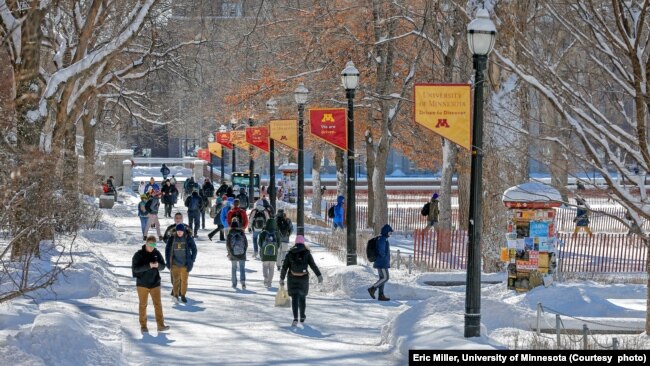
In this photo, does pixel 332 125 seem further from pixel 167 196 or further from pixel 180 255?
pixel 167 196

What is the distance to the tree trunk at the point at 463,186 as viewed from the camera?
31517 mm

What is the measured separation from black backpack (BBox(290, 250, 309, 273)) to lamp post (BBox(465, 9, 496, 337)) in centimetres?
363

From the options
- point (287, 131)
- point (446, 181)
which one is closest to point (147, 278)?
point (287, 131)

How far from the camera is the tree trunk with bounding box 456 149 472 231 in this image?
3152 cm

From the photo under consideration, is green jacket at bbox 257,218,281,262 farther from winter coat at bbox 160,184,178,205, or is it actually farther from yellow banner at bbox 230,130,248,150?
yellow banner at bbox 230,130,248,150

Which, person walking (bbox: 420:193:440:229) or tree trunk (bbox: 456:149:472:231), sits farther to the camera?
person walking (bbox: 420:193:440:229)

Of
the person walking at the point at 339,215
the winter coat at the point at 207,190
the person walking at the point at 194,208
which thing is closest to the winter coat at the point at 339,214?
the person walking at the point at 339,215

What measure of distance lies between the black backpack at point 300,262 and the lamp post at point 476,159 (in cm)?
363

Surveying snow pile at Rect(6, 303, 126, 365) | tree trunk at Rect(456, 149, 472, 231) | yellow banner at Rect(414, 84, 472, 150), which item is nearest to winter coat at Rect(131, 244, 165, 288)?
snow pile at Rect(6, 303, 126, 365)

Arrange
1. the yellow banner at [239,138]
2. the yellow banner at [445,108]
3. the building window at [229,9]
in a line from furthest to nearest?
the yellow banner at [239,138], the building window at [229,9], the yellow banner at [445,108]

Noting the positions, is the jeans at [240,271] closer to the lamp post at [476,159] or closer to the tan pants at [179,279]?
the tan pants at [179,279]

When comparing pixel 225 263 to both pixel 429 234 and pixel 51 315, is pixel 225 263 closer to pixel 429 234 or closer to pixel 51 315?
pixel 429 234

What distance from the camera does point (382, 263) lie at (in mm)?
19688

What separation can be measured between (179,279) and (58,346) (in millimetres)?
6449
